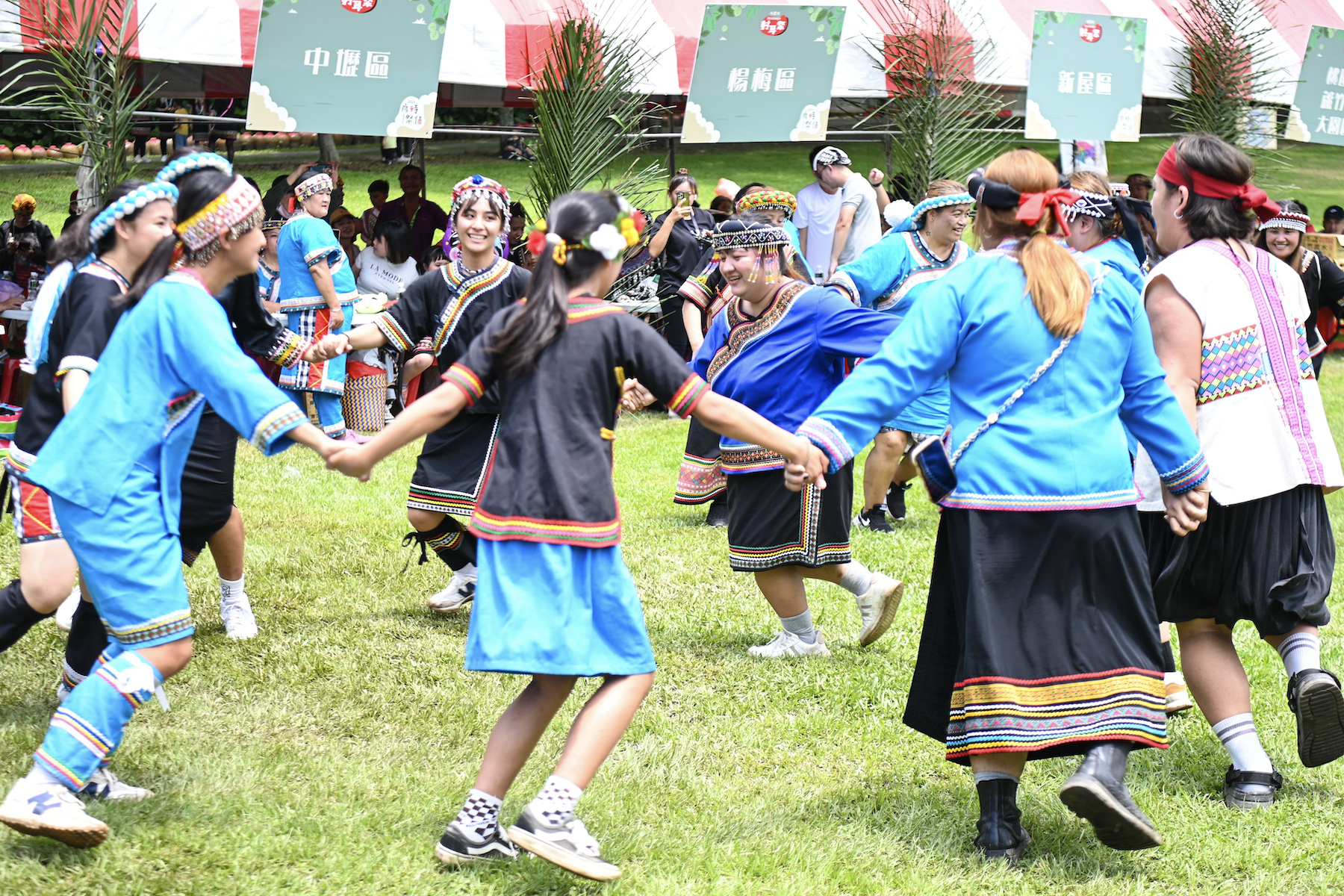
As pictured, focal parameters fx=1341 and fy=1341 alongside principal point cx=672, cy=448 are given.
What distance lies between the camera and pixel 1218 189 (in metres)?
4.04

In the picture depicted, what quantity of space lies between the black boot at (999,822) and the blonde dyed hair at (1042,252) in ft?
4.08

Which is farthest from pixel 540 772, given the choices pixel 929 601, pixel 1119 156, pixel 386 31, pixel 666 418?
pixel 1119 156

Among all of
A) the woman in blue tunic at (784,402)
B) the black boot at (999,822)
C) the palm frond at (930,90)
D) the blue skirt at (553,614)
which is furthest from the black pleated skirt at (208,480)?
the palm frond at (930,90)

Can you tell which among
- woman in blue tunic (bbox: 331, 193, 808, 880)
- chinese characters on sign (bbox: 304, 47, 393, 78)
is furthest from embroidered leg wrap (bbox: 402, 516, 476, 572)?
chinese characters on sign (bbox: 304, 47, 393, 78)

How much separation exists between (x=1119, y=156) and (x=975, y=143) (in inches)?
889

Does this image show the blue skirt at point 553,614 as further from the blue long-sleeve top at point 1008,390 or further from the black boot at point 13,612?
the black boot at point 13,612

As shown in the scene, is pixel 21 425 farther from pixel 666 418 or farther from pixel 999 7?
pixel 999 7

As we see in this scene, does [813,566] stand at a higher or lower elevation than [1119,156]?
lower

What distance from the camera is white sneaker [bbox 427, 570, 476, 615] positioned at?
19.8 feet

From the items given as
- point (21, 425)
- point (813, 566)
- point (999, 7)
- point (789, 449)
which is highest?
point (999, 7)

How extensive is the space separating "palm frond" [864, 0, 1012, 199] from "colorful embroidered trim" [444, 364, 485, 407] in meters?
8.70

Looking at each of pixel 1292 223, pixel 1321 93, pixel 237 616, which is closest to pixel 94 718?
pixel 237 616

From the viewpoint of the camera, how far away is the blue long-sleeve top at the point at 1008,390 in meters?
3.51

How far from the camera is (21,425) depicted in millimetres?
4301
